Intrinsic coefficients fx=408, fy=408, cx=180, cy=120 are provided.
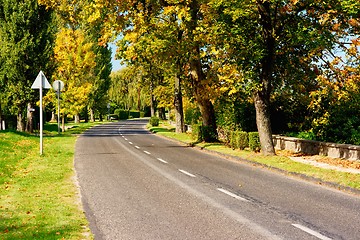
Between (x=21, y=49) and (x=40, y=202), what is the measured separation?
25.2m

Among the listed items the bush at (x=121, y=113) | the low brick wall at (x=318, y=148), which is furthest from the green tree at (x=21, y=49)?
the bush at (x=121, y=113)

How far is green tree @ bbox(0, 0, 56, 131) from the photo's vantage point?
3073 centimetres

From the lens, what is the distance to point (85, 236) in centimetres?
589

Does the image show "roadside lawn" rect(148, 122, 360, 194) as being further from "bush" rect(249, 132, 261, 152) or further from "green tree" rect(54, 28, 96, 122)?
"green tree" rect(54, 28, 96, 122)

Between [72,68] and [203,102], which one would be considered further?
[72,68]

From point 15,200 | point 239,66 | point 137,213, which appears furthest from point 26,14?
point 137,213

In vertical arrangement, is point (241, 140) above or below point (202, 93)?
below

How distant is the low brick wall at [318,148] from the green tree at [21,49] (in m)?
19.7

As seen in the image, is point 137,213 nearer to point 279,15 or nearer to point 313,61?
point 279,15

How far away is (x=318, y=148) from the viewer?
57.0ft

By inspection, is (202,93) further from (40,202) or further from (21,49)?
(21,49)

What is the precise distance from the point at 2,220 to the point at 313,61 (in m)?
18.0

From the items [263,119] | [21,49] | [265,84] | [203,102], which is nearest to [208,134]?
[203,102]

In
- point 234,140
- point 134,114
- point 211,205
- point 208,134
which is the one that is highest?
point 134,114
